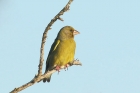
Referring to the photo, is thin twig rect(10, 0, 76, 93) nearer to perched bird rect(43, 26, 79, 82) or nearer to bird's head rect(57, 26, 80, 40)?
perched bird rect(43, 26, 79, 82)

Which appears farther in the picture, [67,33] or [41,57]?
[67,33]

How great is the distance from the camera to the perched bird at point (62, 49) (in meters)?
9.21

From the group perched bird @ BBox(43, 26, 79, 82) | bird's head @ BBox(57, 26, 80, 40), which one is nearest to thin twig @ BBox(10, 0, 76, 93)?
perched bird @ BBox(43, 26, 79, 82)

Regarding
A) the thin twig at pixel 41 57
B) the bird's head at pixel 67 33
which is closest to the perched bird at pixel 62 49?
the bird's head at pixel 67 33

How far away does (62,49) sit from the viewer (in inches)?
376

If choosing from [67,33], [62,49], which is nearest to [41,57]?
[62,49]

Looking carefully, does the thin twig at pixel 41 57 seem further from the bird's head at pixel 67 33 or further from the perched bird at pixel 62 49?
the bird's head at pixel 67 33

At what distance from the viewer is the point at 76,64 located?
6.85 meters

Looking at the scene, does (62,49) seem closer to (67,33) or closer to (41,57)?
(67,33)

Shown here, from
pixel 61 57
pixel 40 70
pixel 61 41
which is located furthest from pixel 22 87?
pixel 61 41

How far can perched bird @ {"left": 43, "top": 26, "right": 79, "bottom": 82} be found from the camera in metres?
9.21

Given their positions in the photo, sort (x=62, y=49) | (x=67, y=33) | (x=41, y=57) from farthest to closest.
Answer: (x=67, y=33)
(x=62, y=49)
(x=41, y=57)

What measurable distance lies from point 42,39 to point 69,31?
588 centimetres

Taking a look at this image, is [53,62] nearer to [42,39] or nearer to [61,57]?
[61,57]
